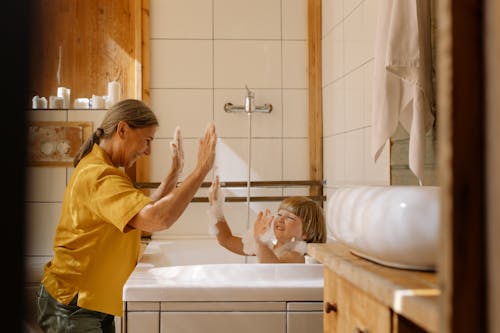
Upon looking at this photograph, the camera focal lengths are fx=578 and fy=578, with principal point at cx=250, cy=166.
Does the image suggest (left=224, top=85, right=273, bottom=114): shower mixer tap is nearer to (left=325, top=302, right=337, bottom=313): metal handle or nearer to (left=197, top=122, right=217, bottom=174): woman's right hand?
(left=197, top=122, right=217, bottom=174): woman's right hand

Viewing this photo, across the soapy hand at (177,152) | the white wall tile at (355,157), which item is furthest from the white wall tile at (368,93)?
the soapy hand at (177,152)

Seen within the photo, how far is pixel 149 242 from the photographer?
2.97 meters

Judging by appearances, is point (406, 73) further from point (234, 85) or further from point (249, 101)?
point (234, 85)

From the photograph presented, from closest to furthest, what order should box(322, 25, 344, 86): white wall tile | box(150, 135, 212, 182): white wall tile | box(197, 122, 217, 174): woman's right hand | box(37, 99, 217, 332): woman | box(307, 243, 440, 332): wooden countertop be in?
box(307, 243, 440, 332): wooden countertop < box(37, 99, 217, 332): woman < box(197, 122, 217, 174): woman's right hand < box(322, 25, 344, 86): white wall tile < box(150, 135, 212, 182): white wall tile

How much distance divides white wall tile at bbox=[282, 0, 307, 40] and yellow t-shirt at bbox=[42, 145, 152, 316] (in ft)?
5.60

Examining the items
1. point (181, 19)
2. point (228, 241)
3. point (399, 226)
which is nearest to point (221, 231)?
A: point (228, 241)

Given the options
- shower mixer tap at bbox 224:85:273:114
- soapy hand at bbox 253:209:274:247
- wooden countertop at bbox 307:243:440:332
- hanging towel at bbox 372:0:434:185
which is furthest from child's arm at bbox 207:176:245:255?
wooden countertop at bbox 307:243:440:332

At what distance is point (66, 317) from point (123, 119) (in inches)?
26.8

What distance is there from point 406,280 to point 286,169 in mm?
2487

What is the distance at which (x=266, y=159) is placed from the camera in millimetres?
3266

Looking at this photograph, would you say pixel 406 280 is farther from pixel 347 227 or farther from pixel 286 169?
pixel 286 169

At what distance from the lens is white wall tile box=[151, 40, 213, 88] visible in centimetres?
326

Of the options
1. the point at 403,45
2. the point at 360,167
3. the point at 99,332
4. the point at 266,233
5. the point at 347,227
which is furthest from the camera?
the point at 360,167

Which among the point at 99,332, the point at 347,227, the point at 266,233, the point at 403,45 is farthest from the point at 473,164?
the point at 266,233
